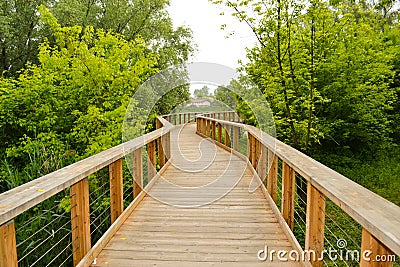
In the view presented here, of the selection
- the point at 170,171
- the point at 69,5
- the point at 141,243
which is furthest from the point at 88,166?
the point at 69,5

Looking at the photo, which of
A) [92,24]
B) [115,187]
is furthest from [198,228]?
[92,24]

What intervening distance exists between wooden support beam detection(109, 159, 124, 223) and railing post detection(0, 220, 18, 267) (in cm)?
155

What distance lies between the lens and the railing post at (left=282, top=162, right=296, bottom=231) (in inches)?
114

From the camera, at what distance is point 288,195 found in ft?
9.71

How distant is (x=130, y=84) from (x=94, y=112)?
1.39 metres

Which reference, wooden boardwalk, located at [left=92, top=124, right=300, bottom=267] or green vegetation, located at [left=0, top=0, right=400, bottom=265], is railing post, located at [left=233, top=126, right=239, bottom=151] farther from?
wooden boardwalk, located at [left=92, top=124, right=300, bottom=267]

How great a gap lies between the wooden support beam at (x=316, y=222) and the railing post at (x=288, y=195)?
692 mm

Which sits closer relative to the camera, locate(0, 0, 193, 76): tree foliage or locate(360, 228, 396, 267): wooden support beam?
locate(360, 228, 396, 267): wooden support beam

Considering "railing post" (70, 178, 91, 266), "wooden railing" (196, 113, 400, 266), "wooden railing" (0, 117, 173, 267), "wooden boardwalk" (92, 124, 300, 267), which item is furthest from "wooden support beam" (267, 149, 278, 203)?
"railing post" (70, 178, 91, 266)

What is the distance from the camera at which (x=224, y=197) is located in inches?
168

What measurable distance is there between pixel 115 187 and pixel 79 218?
85cm

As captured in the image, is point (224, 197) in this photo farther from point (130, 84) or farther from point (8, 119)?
point (8, 119)

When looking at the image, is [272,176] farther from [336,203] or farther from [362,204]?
[362,204]

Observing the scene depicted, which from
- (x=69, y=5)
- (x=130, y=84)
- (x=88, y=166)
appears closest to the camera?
(x=88, y=166)
